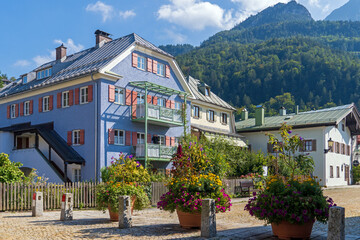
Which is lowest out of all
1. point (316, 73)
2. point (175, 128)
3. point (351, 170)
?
point (351, 170)

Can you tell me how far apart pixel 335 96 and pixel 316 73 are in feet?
18.9

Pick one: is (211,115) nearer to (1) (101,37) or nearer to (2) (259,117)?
(2) (259,117)

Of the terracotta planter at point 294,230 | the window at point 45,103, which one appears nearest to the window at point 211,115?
Answer: the window at point 45,103

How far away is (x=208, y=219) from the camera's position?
9570 mm

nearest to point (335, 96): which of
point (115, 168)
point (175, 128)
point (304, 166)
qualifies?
point (304, 166)

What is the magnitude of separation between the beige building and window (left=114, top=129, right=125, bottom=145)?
27.8 feet

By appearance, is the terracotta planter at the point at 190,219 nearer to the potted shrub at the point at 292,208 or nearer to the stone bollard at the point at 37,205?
the potted shrub at the point at 292,208

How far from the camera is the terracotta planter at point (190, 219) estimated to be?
10672mm

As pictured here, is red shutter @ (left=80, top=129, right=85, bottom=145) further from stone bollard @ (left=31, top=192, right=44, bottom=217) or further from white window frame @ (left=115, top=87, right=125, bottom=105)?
stone bollard @ (left=31, top=192, right=44, bottom=217)

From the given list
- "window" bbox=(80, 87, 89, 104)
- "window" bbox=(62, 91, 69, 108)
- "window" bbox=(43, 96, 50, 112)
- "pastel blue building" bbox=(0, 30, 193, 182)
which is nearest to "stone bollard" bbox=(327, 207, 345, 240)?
"pastel blue building" bbox=(0, 30, 193, 182)

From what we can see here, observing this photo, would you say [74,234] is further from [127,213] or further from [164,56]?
[164,56]

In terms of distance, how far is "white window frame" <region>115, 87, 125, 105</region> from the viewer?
92.3 feet

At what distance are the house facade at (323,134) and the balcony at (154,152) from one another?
501 inches

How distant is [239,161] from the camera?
3181 centimetres
